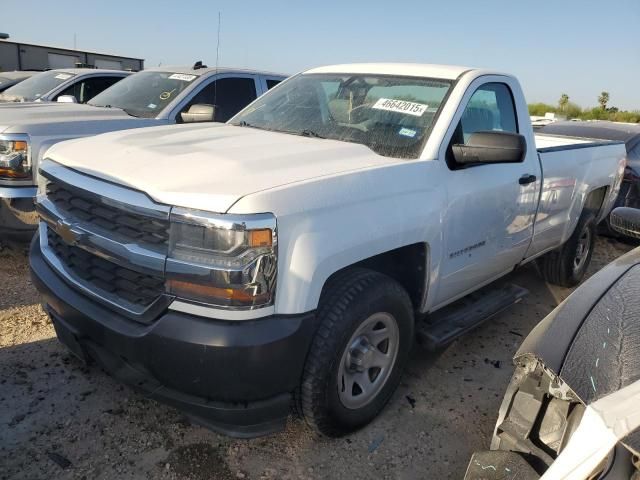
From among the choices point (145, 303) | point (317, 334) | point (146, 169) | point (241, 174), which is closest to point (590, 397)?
point (317, 334)

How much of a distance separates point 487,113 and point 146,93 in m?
3.89

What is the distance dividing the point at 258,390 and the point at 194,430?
0.79 m

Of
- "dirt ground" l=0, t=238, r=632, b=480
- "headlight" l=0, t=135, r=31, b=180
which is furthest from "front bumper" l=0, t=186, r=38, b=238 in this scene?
"dirt ground" l=0, t=238, r=632, b=480

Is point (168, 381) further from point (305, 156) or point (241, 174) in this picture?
point (305, 156)

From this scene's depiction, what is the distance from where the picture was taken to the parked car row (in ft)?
6.56

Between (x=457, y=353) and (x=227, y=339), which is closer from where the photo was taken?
(x=227, y=339)

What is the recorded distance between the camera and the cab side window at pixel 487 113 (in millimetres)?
3144

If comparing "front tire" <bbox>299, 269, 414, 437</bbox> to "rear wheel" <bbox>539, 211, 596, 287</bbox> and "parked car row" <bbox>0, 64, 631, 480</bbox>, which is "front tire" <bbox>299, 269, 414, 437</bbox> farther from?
"rear wheel" <bbox>539, 211, 596, 287</bbox>

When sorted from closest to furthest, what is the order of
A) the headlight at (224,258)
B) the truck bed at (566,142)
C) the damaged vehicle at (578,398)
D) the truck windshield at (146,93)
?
the damaged vehicle at (578,398) < the headlight at (224,258) < the truck bed at (566,142) < the truck windshield at (146,93)

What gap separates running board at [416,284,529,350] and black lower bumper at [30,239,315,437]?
1142mm

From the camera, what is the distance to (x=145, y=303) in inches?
85.0

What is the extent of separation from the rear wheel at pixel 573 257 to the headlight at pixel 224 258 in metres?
3.79

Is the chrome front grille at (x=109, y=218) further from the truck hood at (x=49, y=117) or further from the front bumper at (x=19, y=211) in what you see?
the truck hood at (x=49, y=117)

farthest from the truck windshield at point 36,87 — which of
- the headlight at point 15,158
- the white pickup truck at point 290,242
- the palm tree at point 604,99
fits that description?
the palm tree at point 604,99
